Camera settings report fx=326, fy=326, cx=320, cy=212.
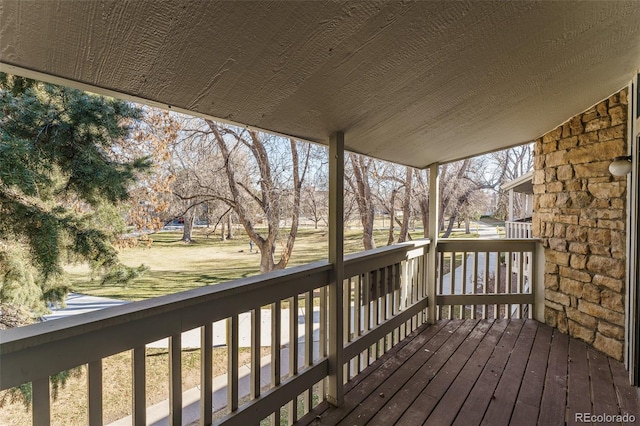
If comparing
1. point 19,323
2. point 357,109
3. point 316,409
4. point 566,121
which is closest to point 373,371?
point 316,409

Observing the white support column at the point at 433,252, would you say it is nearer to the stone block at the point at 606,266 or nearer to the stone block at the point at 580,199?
the stone block at the point at 580,199

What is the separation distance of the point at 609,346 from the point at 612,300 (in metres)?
0.45

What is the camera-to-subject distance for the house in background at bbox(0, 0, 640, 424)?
3.51 feet

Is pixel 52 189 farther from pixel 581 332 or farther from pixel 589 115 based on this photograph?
pixel 581 332

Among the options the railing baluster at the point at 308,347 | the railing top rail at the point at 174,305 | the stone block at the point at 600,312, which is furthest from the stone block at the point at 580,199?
the railing baluster at the point at 308,347

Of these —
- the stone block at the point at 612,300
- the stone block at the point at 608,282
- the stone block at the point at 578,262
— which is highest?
the stone block at the point at 578,262

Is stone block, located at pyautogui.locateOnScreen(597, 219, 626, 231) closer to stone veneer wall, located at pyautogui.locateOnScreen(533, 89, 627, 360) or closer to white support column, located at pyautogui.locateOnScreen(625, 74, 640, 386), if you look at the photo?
stone veneer wall, located at pyautogui.locateOnScreen(533, 89, 627, 360)

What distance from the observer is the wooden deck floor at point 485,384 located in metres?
2.24

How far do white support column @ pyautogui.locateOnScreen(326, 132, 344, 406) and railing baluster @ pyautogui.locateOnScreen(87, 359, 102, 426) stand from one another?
1.44 meters

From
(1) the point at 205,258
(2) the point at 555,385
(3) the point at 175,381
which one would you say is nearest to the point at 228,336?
(3) the point at 175,381

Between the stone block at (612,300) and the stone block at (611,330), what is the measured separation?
0.56 ft

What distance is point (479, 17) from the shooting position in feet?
4.27

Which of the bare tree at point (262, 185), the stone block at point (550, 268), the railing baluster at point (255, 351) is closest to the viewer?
the railing baluster at point (255, 351)

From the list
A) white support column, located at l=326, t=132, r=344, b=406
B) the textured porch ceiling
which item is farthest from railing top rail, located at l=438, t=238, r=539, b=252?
white support column, located at l=326, t=132, r=344, b=406
